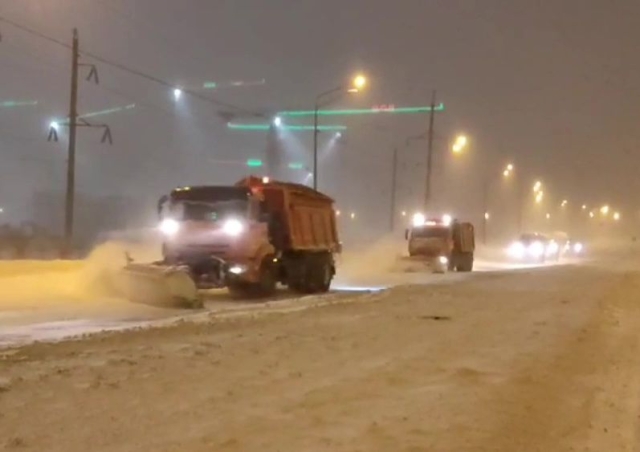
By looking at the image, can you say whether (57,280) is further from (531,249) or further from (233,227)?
(531,249)

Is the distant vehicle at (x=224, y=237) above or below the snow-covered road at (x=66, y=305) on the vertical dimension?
above

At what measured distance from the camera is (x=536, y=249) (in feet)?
264

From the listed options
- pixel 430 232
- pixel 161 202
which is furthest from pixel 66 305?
pixel 430 232

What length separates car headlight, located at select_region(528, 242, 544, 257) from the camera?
3149 inches

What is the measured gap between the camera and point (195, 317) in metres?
20.7

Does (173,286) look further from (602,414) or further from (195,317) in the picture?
(602,414)

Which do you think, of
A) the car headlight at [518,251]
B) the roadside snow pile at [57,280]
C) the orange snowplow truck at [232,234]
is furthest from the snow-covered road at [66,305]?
the car headlight at [518,251]

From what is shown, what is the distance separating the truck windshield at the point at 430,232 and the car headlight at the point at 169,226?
25951 millimetres

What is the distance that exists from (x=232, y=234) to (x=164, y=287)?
13.6 ft

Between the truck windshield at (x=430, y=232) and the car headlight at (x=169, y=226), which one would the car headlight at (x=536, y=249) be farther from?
the car headlight at (x=169, y=226)

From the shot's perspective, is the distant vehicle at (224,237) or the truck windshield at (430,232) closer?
the distant vehicle at (224,237)

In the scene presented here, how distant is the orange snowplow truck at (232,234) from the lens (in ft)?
90.6

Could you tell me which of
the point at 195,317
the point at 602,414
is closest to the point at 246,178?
the point at 195,317

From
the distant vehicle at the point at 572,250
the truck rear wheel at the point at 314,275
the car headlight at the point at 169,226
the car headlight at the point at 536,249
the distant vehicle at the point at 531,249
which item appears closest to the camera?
the car headlight at the point at 169,226
